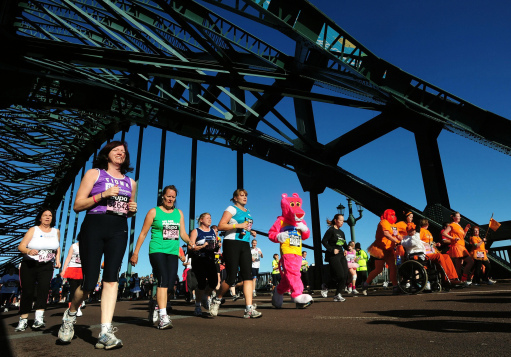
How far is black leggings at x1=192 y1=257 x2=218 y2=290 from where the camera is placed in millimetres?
6195

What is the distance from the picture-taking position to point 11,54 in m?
9.99

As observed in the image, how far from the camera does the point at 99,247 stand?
3.37 metres

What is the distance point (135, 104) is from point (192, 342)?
1182cm

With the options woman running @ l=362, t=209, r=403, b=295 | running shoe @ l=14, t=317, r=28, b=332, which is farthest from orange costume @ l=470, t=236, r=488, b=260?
running shoe @ l=14, t=317, r=28, b=332

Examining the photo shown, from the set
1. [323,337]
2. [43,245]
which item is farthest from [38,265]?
[323,337]

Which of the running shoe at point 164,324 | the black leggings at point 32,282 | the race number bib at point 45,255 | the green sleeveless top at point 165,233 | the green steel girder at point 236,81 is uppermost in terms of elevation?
the green steel girder at point 236,81

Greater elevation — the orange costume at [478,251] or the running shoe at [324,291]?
the orange costume at [478,251]

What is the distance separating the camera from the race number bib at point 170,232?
185 inches

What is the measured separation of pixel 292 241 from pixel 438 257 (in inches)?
150

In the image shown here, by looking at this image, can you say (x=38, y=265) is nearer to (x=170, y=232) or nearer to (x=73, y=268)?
(x=73, y=268)

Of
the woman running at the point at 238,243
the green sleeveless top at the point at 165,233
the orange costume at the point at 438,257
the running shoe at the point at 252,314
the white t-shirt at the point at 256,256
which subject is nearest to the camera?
the green sleeveless top at the point at 165,233

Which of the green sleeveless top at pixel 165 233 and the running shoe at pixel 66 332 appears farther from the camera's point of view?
the green sleeveless top at pixel 165 233

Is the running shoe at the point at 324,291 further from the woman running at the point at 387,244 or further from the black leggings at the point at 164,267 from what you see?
the black leggings at the point at 164,267

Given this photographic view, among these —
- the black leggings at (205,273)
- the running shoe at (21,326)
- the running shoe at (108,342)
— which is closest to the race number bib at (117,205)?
the running shoe at (108,342)
